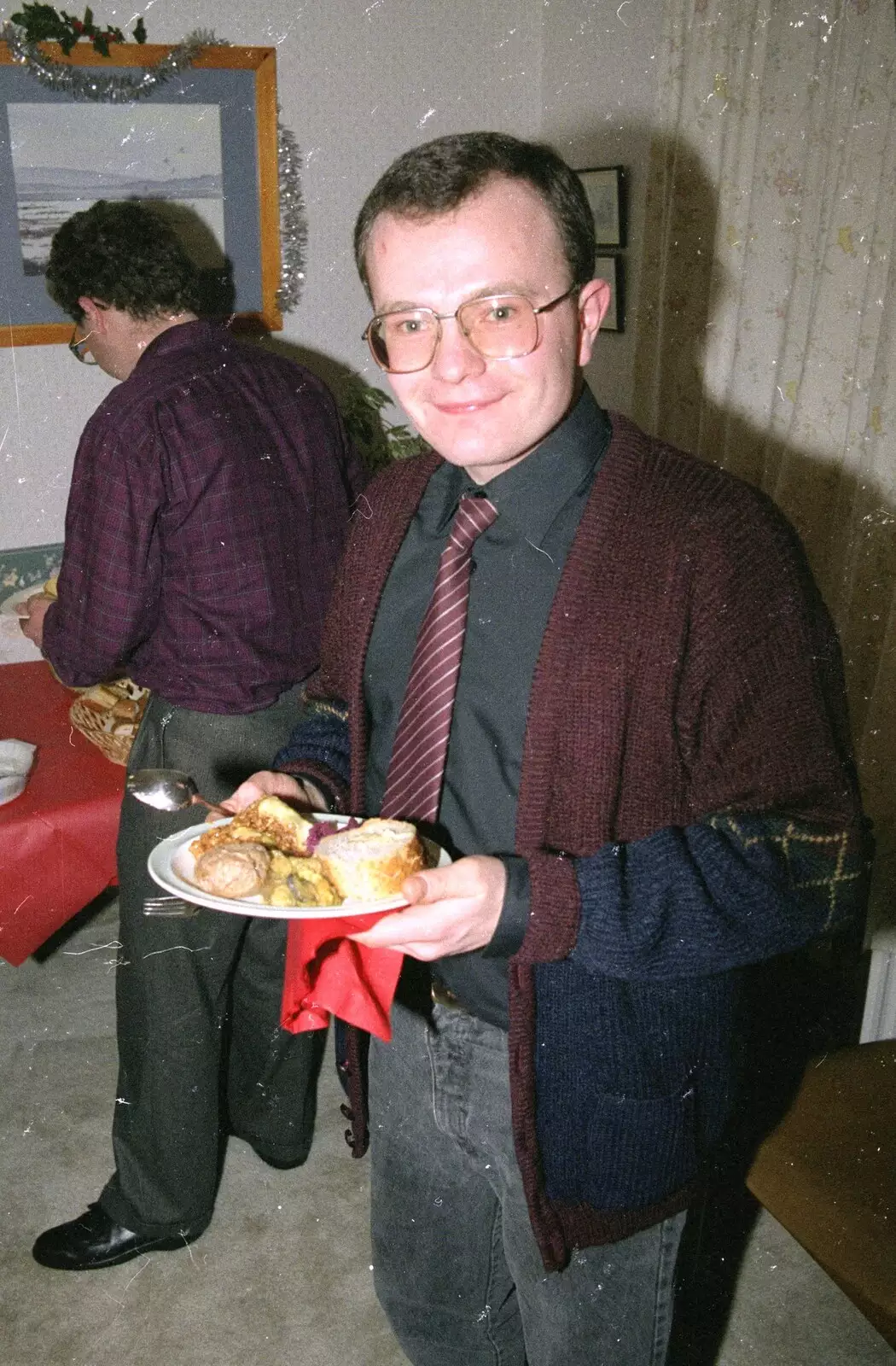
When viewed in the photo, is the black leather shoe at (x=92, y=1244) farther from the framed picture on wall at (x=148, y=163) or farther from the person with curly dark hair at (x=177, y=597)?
the framed picture on wall at (x=148, y=163)

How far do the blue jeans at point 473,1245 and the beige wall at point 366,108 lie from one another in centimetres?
257

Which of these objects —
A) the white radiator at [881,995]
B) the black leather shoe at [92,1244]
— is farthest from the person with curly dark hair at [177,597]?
the white radiator at [881,995]

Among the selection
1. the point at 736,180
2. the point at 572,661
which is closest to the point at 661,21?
the point at 736,180

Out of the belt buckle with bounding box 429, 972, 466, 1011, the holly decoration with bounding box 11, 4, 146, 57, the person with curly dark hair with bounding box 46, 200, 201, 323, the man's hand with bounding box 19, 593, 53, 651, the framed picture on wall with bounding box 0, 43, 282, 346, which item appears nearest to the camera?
the belt buckle with bounding box 429, 972, 466, 1011

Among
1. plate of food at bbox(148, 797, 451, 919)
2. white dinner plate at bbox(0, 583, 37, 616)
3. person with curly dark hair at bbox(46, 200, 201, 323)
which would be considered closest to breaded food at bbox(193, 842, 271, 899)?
plate of food at bbox(148, 797, 451, 919)

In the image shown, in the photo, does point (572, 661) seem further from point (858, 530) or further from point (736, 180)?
point (736, 180)

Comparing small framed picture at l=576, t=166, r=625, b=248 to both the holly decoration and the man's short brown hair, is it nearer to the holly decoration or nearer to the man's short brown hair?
the holly decoration

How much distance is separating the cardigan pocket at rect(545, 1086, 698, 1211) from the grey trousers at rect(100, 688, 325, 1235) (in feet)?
3.62

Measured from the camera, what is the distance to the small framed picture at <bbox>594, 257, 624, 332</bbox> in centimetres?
340

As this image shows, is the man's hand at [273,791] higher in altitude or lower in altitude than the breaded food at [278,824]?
lower

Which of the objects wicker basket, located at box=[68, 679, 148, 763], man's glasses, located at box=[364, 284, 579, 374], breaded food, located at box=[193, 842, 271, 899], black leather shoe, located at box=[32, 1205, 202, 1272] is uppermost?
man's glasses, located at box=[364, 284, 579, 374]

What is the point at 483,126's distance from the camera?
3742 millimetres

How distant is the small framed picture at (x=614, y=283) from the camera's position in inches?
134

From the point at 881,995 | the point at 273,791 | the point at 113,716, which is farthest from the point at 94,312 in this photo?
the point at 881,995
